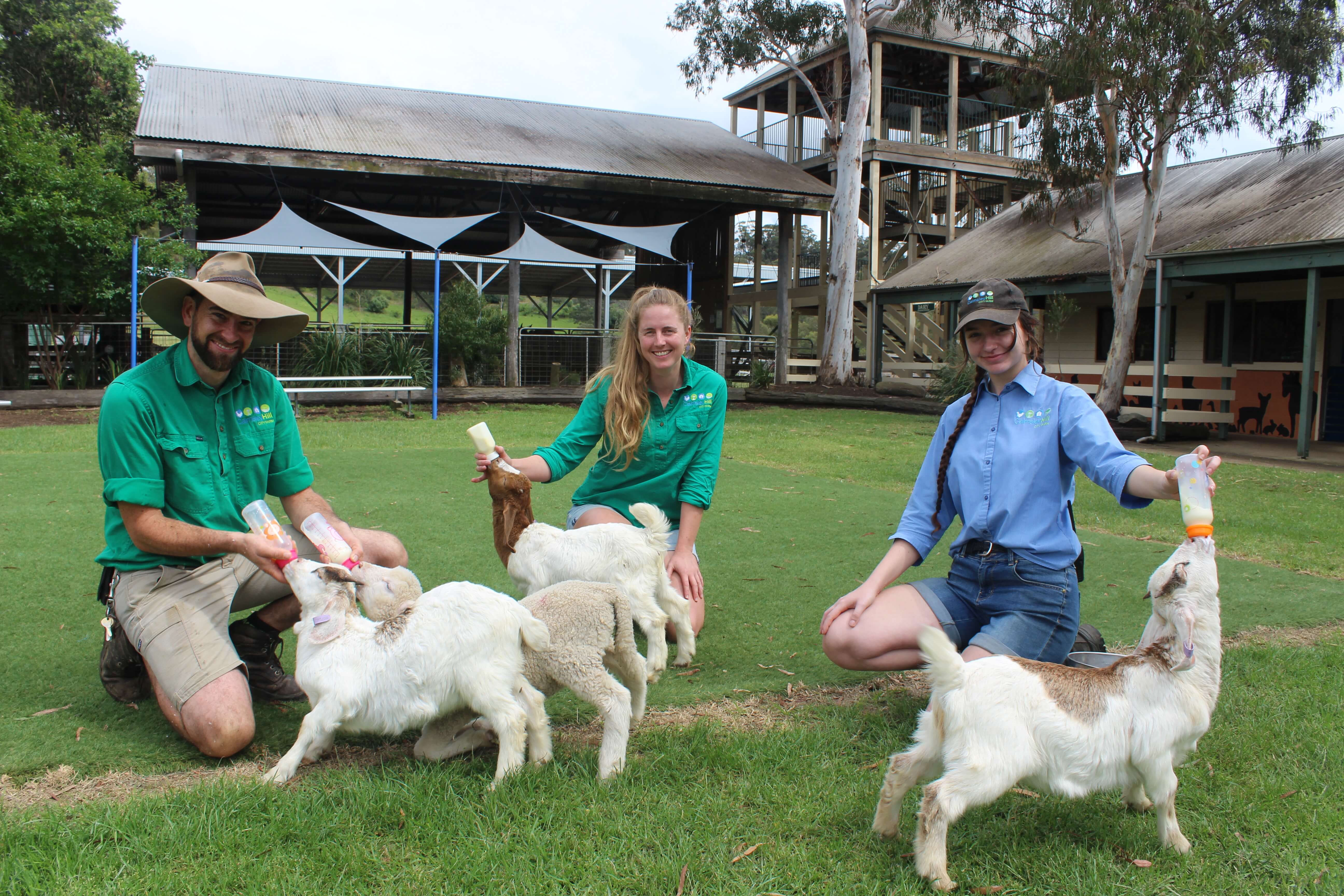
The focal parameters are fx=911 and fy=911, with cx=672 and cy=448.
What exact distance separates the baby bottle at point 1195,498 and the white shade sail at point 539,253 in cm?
1550

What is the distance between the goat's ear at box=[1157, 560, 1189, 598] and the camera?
2.45 m

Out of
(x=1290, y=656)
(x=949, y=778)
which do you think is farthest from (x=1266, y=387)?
(x=949, y=778)

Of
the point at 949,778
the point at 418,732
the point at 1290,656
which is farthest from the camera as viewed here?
the point at 1290,656

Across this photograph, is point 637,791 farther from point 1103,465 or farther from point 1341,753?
point 1341,753

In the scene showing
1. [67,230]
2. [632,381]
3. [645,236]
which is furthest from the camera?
[645,236]

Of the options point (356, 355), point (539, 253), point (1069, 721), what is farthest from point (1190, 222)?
point (1069, 721)

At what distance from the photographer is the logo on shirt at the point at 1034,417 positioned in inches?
133

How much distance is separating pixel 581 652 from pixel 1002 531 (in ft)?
5.29

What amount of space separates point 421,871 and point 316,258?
707 inches

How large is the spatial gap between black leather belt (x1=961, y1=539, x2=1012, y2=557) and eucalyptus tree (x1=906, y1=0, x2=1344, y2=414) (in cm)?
1412

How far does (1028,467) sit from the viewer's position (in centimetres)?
335

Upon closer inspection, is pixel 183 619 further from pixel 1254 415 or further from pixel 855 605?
pixel 1254 415

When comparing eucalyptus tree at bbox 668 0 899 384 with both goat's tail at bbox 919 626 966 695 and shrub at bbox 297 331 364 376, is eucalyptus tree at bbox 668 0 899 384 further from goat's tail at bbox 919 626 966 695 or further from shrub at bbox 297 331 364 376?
goat's tail at bbox 919 626 966 695

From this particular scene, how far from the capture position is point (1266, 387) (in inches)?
665
